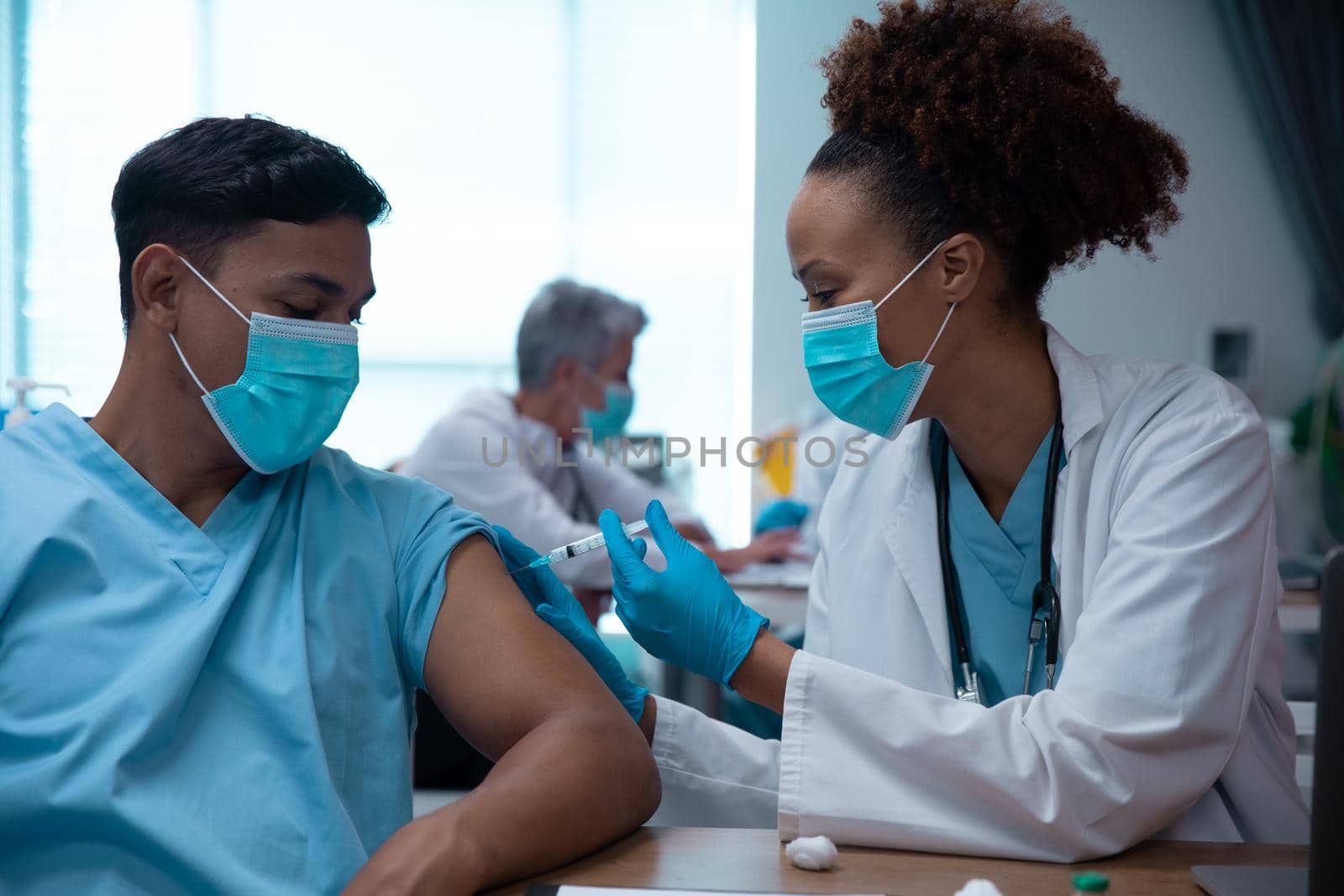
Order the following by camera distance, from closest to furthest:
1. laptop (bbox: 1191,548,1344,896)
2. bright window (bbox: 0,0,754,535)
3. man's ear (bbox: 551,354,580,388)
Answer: laptop (bbox: 1191,548,1344,896) → man's ear (bbox: 551,354,580,388) → bright window (bbox: 0,0,754,535)

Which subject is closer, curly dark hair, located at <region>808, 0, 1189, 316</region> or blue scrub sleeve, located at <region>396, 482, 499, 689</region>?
blue scrub sleeve, located at <region>396, 482, 499, 689</region>

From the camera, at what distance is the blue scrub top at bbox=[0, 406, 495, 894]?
37.0 inches

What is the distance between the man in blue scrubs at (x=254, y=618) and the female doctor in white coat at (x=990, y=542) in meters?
0.17

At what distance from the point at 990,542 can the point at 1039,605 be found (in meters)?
0.15

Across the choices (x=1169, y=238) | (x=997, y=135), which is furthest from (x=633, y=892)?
(x=1169, y=238)

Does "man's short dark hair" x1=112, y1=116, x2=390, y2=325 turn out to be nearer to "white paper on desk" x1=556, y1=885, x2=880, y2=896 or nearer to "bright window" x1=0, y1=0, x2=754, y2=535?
"white paper on desk" x1=556, y1=885, x2=880, y2=896

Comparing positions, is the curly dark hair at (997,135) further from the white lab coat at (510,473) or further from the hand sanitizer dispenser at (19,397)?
the white lab coat at (510,473)

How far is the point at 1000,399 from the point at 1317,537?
364 cm

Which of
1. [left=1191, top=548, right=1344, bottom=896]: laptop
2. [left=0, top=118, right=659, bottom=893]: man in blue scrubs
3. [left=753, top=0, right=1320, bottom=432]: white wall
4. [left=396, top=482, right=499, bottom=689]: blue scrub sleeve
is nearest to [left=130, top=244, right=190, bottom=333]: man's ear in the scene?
[left=0, top=118, right=659, bottom=893]: man in blue scrubs

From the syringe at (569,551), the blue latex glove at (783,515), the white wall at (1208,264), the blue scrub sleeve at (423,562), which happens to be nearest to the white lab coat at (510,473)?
the blue latex glove at (783,515)

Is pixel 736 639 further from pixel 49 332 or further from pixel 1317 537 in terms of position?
pixel 49 332

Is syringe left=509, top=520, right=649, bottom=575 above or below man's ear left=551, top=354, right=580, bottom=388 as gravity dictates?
below

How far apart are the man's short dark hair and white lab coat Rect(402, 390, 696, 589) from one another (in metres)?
1.57

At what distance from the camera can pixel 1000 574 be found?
142 cm
